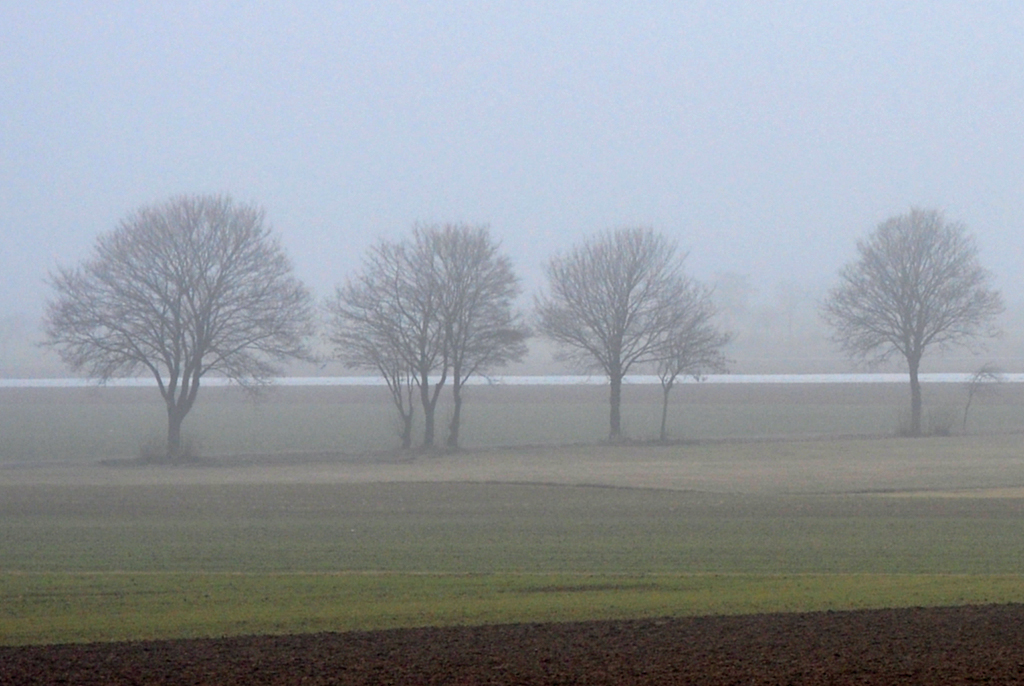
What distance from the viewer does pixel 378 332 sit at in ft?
164

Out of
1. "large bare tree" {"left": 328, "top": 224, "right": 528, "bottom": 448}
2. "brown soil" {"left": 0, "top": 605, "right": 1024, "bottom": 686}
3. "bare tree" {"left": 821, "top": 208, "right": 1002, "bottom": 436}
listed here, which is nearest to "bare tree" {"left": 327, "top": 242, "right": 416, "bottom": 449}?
"large bare tree" {"left": 328, "top": 224, "right": 528, "bottom": 448}

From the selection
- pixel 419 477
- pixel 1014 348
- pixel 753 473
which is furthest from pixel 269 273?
pixel 1014 348

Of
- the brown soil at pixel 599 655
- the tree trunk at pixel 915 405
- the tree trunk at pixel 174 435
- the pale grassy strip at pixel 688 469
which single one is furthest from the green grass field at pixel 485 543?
the tree trunk at pixel 915 405

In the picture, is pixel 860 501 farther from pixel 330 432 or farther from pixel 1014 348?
pixel 1014 348

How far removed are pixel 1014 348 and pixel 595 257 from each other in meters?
109

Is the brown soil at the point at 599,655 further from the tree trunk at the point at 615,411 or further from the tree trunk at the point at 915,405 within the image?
the tree trunk at the point at 915,405

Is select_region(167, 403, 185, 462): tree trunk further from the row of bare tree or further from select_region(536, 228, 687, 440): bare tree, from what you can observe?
select_region(536, 228, 687, 440): bare tree

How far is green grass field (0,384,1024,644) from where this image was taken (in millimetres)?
12766

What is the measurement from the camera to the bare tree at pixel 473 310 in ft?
166

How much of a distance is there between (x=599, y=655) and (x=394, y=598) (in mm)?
4502

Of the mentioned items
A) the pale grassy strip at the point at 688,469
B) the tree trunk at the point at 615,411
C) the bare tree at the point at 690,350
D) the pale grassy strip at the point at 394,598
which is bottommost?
the pale grassy strip at the point at 394,598

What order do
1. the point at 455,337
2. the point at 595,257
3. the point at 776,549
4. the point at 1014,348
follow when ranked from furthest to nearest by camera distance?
the point at 1014,348, the point at 595,257, the point at 455,337, the point at 776,549

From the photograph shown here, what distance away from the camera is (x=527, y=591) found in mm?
14156

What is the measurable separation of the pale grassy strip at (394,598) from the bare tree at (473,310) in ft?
113
